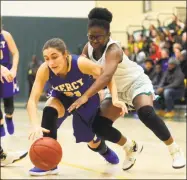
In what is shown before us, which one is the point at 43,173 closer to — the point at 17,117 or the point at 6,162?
the point at 6,162

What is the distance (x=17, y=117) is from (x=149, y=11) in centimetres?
659

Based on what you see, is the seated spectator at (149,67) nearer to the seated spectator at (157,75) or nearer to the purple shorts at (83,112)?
the seated spectator at (157,75)

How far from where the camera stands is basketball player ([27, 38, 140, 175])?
270 centimetres

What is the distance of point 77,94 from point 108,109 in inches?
16.1

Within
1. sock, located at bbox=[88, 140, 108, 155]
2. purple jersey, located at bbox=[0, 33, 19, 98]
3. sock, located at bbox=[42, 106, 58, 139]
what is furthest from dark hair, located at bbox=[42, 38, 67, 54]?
sock, located at bbox=[88, 140, 108, 155]

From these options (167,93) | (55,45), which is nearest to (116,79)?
(55,45)

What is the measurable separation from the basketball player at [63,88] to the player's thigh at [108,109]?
47 millimetres

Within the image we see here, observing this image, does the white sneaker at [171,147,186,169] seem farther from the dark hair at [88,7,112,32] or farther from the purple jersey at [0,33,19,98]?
the purple jersey at [0,33,19,98]

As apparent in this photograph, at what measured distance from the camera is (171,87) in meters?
8.68

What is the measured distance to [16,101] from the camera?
50.3 feet

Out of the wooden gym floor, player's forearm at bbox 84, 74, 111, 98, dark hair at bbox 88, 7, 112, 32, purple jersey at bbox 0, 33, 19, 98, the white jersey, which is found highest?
dark hair at bbox 88, 7, 112, 32

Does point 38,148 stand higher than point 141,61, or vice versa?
point 38,148

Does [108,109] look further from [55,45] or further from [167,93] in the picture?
[167,93]

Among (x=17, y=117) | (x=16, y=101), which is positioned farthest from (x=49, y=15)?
(x=17, y=117)
